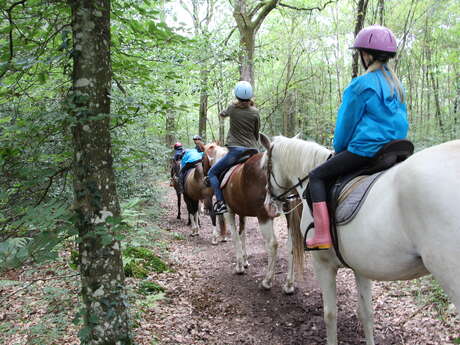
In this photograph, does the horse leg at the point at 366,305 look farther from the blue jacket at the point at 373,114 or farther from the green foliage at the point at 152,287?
the green foliage at the point at 152,287

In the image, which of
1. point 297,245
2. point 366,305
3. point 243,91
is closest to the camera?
point 366,305

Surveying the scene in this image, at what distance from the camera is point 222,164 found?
245 inches

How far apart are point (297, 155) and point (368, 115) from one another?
1.29 metres

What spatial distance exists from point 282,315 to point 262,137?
269cm

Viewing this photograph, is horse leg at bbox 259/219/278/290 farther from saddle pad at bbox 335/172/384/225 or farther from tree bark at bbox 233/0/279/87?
tree bark at bbox 233/0/279/87

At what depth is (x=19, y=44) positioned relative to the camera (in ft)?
8.70

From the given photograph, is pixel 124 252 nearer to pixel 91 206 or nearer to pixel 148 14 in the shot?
pixel 91 206

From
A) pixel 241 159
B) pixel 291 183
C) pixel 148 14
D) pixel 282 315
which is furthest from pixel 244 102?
pixel 282 315

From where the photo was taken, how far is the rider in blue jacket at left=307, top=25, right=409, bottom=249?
97.7 inches

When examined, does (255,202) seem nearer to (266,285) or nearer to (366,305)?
(266,285)

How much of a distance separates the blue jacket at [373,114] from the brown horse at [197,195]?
5771mm

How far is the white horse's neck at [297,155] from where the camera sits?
3461 mm

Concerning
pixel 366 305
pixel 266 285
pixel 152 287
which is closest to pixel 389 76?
pixel 366 305

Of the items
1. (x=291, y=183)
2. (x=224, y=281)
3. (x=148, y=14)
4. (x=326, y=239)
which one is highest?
(x=148, y=14)
